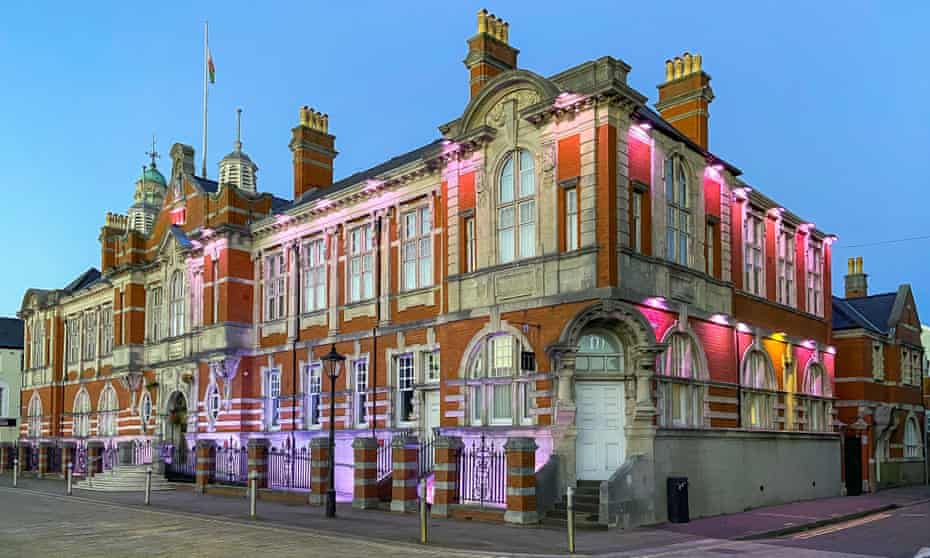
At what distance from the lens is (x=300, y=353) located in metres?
33.2

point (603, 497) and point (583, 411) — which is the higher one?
point (583, 411)

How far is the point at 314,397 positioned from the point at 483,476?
1190 centimetres

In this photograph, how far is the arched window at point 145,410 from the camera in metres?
41.5

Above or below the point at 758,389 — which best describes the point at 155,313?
above

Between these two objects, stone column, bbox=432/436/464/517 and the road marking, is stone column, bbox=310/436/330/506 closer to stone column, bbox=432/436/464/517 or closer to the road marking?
stone column, bbox=432/436/464/517

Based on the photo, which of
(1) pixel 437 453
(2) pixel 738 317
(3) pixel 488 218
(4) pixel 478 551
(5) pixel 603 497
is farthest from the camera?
(2) pixel 738 317

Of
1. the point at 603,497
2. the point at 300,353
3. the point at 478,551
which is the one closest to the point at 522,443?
the point at 603,497

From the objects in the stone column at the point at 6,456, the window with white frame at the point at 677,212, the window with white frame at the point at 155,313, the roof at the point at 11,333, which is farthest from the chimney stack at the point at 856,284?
the roof at the point at 11,333

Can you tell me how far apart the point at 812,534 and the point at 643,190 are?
8.99 m

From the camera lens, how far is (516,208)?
80.3ft

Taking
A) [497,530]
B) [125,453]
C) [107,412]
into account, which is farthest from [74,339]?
[497,530]

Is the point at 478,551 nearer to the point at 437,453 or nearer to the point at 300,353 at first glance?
the point at 437,453

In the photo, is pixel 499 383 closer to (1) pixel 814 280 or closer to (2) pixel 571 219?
(2) pixel 571 219

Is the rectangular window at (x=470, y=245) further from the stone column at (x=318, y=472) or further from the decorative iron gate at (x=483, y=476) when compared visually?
the stone column at (x=318, y=472)
